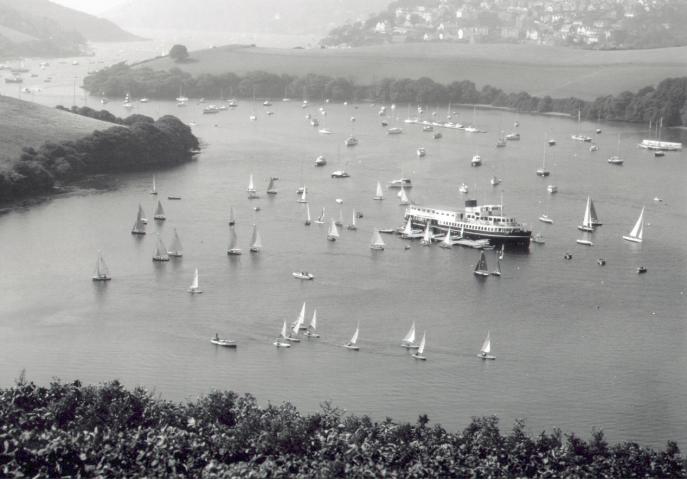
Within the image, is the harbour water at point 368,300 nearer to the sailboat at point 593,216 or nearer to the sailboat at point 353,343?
the sailboat at point 353,343

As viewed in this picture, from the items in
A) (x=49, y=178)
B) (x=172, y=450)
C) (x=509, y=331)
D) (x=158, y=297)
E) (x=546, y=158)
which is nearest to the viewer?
(x=172, y=450)

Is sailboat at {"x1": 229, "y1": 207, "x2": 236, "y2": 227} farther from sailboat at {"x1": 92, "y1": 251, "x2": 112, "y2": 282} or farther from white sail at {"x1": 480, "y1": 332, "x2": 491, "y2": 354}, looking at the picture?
white sail at {"x1": 480, "y1": 332, "x2": 491, "y2": 354}

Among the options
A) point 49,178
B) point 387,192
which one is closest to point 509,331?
point 387,192

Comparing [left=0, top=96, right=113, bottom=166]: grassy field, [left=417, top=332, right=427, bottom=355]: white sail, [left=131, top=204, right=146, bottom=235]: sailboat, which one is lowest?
[left=417, top=332, right=427, bottom=355]: white sail

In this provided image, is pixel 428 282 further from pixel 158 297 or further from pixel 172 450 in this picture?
pixel 172 450

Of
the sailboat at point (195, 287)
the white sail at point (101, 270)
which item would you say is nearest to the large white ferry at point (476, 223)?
the sailboat at point (195, 287)

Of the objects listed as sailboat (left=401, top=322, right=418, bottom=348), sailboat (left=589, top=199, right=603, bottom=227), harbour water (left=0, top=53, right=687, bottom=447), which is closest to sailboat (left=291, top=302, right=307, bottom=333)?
harbour water (left=0, top=53, right=687, bottom=447)
